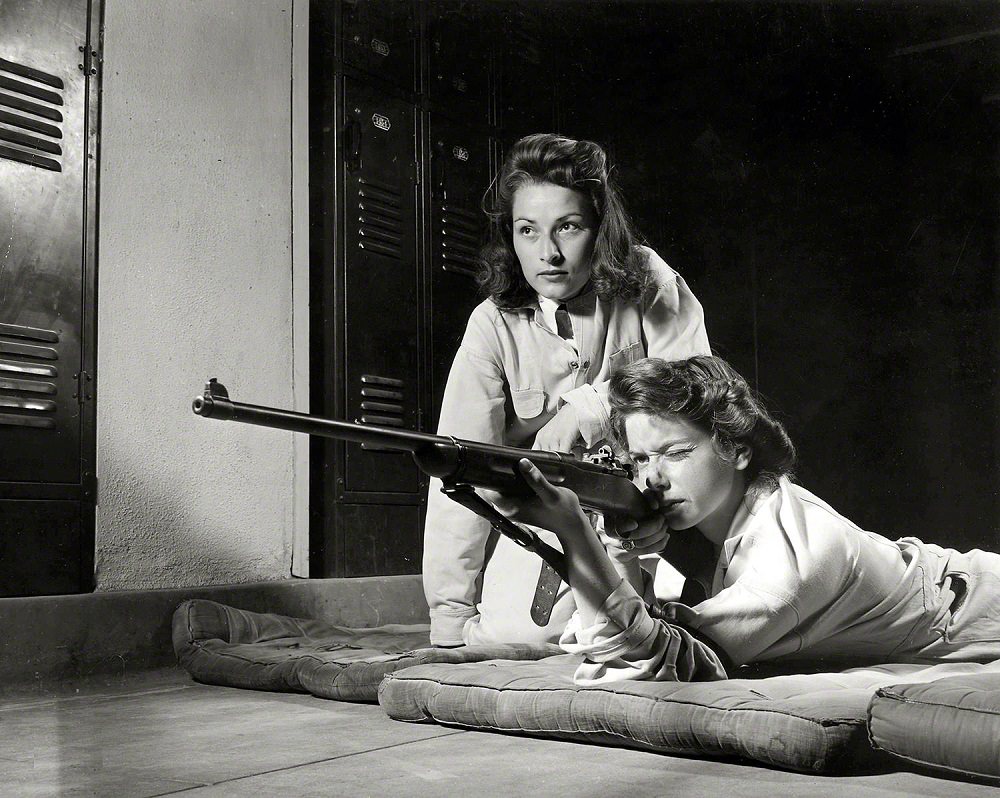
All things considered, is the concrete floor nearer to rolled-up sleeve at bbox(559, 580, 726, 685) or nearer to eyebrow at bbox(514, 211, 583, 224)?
rolled-up sleeve at bbox(559, 580, 726, 685)

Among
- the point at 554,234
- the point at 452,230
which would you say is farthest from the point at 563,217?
the point at 452,230

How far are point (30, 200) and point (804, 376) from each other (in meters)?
3.16

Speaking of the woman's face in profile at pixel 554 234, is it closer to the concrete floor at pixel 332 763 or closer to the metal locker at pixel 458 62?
the concrete floor at pixel 332 763

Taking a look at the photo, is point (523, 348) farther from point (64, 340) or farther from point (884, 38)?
point (884, 38)

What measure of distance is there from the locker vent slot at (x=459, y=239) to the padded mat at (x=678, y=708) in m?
2.06

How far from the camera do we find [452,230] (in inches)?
147

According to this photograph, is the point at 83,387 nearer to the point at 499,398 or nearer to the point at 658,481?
the point at 499,398

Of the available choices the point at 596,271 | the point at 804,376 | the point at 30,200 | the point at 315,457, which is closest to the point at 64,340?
the point at 30,200

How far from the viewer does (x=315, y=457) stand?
3303 millimetres

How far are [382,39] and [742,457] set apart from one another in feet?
7.58

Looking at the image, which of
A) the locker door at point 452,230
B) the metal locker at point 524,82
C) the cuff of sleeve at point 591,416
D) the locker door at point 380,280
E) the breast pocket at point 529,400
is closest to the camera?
the cuff of sleeve at point 591,416

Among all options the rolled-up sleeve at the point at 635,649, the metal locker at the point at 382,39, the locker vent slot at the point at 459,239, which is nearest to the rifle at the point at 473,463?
the rolled-up sleeve at the point at 635,649

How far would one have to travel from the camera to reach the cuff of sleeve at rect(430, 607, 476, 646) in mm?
2492

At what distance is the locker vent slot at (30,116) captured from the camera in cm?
249
